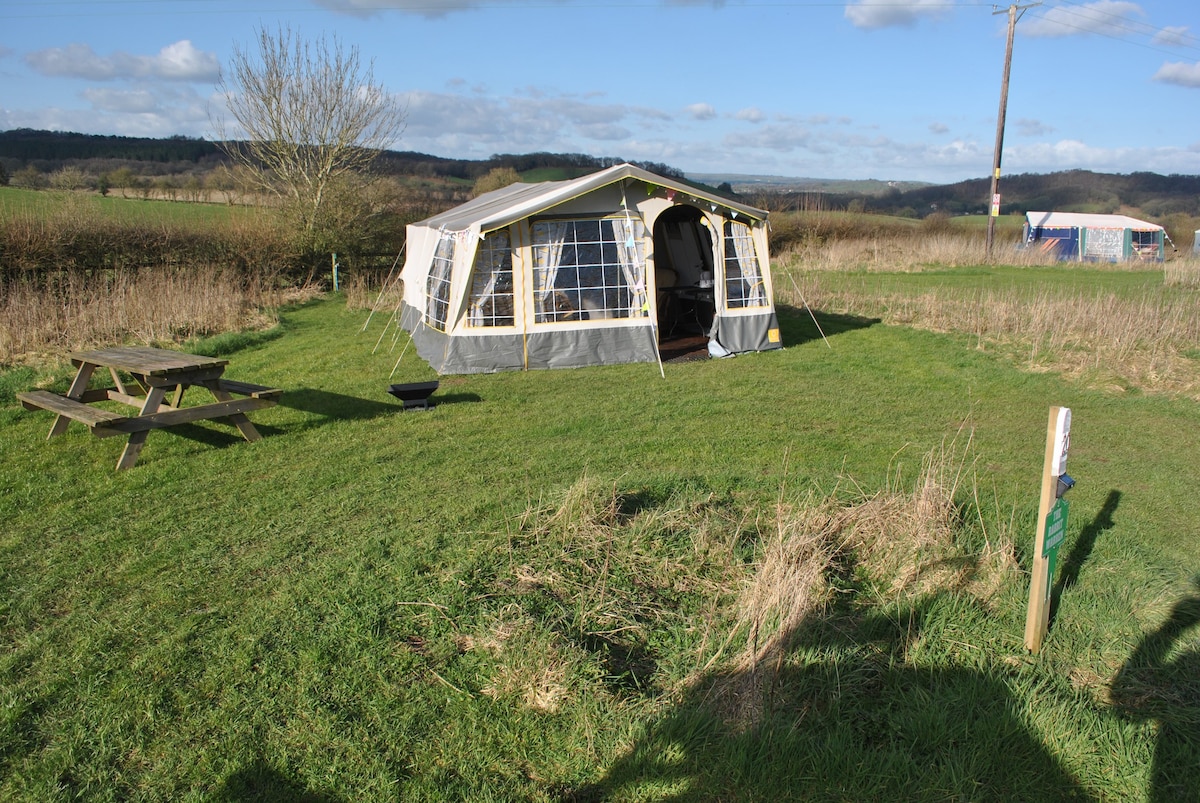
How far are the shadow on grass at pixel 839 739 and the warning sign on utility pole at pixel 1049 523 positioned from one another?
319mm

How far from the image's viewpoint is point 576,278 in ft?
30.8

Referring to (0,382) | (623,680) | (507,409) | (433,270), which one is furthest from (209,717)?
(433,270)

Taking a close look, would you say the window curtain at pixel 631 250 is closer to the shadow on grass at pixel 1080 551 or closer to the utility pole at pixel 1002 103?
the shadow on grass at pixel 1080 551

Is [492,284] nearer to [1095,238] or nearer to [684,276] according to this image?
[684,276]

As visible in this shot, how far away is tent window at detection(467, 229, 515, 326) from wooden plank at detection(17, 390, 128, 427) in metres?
4.05

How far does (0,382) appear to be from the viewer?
7723mm

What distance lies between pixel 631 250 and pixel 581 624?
664 centimetres

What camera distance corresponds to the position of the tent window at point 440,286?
9648 mm

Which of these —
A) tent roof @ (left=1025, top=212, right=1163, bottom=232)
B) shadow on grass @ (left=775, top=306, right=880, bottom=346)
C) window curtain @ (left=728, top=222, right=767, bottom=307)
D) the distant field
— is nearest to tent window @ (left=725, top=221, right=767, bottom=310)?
window curtain @ (left=728, top=222, right=767, bottom=307)

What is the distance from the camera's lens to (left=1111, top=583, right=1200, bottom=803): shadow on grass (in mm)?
2666

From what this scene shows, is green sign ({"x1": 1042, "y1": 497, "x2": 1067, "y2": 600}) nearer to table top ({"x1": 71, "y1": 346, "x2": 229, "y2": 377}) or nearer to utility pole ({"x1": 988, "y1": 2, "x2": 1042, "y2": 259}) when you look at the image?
table top ({"x1": 71, "y1": 346, "x2": 229, "y2": 377})

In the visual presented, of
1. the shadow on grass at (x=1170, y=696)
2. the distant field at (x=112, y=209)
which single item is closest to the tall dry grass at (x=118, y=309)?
the distant field at (x=112, y=209)

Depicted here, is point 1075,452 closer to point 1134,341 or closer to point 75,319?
point 1134,341

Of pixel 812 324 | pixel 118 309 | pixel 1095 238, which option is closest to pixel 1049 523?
pixel 812 324
